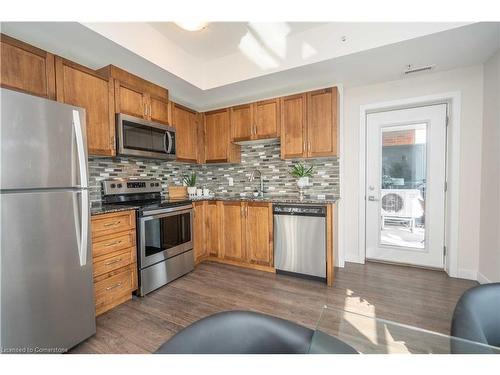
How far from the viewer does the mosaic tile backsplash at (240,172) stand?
2.65m

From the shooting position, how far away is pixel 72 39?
1979 millimetres

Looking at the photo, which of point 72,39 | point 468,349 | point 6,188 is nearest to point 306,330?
point 468,349

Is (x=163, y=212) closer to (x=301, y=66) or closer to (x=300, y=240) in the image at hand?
(x=300, y=240)

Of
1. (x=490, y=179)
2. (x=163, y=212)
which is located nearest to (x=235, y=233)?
(x=163, y=212)

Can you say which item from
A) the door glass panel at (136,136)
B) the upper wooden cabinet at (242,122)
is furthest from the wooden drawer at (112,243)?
the upper wooden cabinet at (242,122)

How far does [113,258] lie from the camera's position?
2033 mm

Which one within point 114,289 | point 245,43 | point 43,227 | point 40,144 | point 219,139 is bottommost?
point 114,289

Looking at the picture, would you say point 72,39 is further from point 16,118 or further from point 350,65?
point 350,65

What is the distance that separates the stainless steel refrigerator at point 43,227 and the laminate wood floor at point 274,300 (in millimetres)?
330

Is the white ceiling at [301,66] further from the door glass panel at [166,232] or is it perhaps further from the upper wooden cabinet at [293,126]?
the door glass panel at [166,232]

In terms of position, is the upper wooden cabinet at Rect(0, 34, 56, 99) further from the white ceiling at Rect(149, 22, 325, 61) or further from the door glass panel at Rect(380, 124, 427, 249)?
the door glass panel at Rect(380, 124, 427, 249)

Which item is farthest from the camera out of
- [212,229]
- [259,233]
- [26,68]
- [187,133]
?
[187,133]

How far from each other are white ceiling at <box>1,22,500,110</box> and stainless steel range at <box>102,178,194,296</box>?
52.3 inches

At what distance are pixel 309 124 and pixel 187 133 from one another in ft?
5.81
